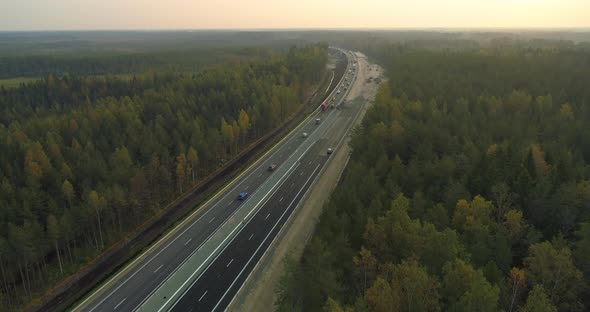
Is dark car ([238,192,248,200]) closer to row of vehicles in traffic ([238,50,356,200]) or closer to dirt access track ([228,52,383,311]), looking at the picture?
row of vehicles in traffic ([238,50,356,200])

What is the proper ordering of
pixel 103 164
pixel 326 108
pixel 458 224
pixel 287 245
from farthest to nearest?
pixel 326 108, pixel 103 164, pixel 287 245, pixel 458 224

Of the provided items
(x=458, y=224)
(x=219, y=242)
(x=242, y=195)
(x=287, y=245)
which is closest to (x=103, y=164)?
(x=242, y=195)

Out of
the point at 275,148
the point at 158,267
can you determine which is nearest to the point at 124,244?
the point at 158,267

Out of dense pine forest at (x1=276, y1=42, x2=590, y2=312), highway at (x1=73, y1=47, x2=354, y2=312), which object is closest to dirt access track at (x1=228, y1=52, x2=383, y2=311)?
highway at (x1=73, y1=47, x2=354, y2=312)

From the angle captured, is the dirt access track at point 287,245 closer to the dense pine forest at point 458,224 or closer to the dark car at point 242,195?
the dense pine forest at point 458,224

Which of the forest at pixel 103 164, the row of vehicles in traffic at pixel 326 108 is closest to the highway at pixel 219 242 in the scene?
the row of vehicles in traffic at pixel 326 108

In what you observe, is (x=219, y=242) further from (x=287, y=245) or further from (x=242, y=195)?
(x=242, y=195)
